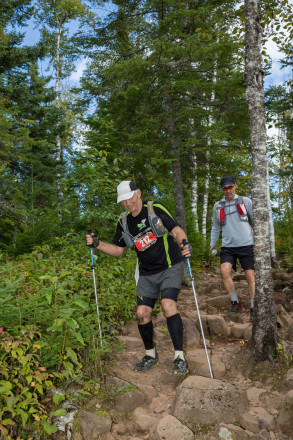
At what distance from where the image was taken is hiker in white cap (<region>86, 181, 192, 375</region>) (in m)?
4.50

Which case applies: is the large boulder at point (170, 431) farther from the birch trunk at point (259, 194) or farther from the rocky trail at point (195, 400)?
the birch trunk at point (259, 194)

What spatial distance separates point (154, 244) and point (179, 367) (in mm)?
1553

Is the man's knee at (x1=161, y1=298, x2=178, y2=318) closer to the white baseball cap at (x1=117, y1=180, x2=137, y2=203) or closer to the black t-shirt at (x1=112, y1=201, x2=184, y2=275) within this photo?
the black t-shirt at (x1=112, y1=201, x2=184, y2=275)

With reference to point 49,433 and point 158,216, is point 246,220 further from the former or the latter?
point 49,433

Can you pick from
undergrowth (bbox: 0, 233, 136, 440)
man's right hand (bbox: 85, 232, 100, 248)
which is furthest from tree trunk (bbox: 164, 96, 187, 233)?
man's right hand (bbox: 85, 232, 100, 248)

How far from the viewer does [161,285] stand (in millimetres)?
4637

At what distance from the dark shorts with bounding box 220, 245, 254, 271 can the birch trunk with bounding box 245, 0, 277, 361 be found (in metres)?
1.75

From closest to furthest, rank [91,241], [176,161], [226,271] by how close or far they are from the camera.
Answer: [91,241] → [226,271] → [176,161]

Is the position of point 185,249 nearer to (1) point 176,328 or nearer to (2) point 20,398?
(1) point 176,328

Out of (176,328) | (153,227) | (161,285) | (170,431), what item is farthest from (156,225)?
(170,431)

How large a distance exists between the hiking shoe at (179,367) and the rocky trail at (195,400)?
0.35ft

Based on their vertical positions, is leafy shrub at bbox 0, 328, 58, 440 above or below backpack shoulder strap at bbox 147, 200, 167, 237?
below

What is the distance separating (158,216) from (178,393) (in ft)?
6.88

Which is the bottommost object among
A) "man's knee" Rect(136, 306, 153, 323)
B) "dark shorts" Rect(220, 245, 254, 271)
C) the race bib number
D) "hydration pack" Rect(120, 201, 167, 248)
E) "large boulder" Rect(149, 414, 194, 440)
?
"large boulder" Rect(149, 414, 194, 440)
